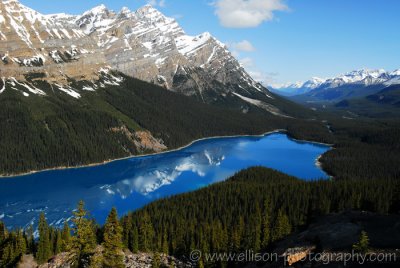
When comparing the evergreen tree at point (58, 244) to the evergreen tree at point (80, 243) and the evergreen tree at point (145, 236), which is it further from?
the evergreen tree at point (80, 243)

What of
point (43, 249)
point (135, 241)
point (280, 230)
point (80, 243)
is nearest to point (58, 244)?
point (43, 249)

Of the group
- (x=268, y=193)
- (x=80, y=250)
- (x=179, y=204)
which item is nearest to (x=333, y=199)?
(x=268, y=193)

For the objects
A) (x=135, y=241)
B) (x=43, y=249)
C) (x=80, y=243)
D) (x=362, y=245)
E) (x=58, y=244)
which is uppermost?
(x=362, y=245)

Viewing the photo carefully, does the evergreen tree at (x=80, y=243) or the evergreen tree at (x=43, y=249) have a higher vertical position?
the evergreen tree at (x=80, y=243)

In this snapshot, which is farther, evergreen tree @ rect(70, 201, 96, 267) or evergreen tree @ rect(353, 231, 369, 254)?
evergreen tree @ rect(70, 201, 96, 267)

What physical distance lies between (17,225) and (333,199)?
336ft

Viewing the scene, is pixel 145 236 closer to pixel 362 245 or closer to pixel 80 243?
pixel 80 243

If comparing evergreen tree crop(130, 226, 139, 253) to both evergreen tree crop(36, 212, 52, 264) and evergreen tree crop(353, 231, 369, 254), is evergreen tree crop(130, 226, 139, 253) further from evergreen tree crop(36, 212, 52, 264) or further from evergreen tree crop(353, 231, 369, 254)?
evergreen tree crop(353, 231, 369, 254)

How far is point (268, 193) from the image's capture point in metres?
144

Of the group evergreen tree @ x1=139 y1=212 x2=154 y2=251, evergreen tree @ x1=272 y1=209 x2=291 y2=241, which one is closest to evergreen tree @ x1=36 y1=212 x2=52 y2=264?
evergreen tree @ x1=139 y1=212 x2=154 y2=251

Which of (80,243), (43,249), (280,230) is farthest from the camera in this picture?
(280,230)

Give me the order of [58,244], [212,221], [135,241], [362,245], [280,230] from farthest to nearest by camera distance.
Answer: [212,221] → [135,241] → [58,244] → [280,230] → [362,245]

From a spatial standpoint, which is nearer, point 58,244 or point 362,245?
point 362,245

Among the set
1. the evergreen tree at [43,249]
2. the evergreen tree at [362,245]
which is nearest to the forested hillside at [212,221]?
the evergreen tree at [43,249]
